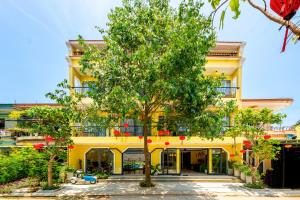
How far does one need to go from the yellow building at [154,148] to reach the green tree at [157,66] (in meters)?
4.60

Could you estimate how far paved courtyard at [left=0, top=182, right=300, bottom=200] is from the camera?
43.3 feet

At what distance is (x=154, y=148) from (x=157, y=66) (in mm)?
8860

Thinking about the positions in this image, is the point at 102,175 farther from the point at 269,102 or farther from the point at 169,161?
the point at 269,102

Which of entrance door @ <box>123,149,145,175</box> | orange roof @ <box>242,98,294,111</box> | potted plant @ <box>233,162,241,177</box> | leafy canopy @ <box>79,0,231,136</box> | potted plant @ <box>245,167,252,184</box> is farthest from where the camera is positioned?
orange roof @ <box>242,98,294,111</box>

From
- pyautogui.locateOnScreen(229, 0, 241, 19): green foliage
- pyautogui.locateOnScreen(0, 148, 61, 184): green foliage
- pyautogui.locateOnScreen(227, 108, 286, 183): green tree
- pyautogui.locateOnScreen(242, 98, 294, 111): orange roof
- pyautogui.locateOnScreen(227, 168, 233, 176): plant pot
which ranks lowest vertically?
pyautogui.locateOnScreen(227, 168, 233, 176): plant pot

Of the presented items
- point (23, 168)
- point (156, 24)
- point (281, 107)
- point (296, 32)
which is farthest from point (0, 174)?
point (281, 107)

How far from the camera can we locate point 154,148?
19.8 metres

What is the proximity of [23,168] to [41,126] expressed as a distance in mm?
5538

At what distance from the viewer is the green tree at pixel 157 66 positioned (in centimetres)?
1240

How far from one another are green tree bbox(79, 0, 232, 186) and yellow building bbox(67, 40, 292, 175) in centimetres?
460

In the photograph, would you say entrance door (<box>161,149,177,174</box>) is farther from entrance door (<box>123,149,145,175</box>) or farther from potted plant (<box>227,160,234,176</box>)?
potted plant (<box>227,160,234,176</box>)

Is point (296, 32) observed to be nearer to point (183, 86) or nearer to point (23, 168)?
point (183, 86)

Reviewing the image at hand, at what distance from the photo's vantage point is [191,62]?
12.6 meters

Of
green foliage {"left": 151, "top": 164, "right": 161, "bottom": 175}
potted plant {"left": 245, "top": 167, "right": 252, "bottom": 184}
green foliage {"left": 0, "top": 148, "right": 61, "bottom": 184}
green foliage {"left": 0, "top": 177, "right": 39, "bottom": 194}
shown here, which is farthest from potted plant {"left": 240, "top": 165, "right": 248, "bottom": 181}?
green foliage {"left": 0, "top": 177, "right": 39, "bottom": 194}
